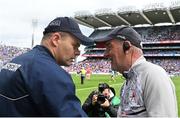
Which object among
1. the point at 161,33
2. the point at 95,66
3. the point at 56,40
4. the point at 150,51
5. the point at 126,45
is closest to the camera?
the point at 56,40

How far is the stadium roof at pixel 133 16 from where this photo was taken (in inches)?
3174

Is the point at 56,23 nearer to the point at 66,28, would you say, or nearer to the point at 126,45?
the point at 66,28

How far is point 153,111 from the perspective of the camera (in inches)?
123

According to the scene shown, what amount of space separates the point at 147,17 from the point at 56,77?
86.0 m

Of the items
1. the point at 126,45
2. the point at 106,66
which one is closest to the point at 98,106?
the point at 126,45

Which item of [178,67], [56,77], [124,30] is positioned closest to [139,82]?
[124,30]

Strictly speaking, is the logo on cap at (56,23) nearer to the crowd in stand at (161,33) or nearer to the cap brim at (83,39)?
the cap brim at (83,39)

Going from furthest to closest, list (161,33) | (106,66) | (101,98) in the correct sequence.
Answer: (161,33) < (106,66) < (101,98)

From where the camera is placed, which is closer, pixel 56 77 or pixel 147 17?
pixel 56 77

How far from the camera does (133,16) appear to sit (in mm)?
88062

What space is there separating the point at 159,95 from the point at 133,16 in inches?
3386

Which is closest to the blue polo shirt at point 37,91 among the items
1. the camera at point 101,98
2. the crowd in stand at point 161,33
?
the camera at point 101,98

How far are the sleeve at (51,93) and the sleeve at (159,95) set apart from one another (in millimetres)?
901

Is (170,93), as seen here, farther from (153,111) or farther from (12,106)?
(12,106)
